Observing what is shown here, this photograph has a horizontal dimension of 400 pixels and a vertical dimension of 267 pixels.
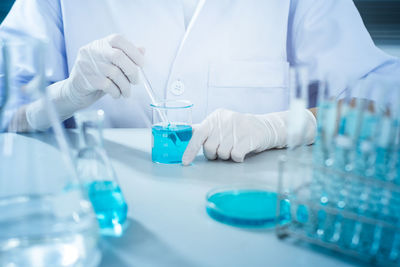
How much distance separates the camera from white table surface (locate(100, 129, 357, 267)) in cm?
59

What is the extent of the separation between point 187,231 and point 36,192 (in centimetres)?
28

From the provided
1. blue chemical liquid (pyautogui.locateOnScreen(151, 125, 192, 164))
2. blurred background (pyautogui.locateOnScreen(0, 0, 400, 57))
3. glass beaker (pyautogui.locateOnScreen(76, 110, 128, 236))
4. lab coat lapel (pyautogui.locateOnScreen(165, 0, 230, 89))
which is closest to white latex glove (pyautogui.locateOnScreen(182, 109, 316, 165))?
blue chemical liquid (pyautogui.locateOnScreen(151, 125, 192, 164))

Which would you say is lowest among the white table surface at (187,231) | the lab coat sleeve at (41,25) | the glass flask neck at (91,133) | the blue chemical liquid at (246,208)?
the white table surface at (187,231)

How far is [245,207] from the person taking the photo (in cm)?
75

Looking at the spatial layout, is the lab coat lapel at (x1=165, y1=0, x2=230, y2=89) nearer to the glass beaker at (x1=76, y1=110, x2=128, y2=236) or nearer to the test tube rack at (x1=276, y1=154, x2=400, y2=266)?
the glass beaker at (x1=76, y1=110, x2=128, y2=236)

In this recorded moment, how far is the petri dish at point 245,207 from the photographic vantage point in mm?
689

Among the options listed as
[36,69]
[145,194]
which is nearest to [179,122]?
[145,194]

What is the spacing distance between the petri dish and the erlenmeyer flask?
0.82ft

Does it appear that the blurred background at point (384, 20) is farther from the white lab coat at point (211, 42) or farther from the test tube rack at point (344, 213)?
the test tube rack at point (344, 213)

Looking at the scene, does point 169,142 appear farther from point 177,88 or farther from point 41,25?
point 41,25

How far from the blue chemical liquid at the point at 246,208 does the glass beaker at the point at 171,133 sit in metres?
0.32

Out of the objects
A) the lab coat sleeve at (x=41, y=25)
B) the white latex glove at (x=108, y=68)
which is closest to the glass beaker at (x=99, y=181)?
the white latex glove at (x=108, y=68)

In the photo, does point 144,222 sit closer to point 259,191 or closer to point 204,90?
point 259,191

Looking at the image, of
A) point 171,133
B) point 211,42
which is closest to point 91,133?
point 171,133
